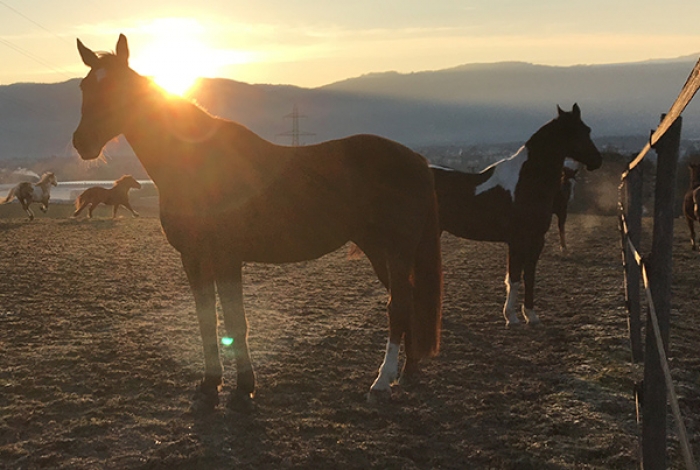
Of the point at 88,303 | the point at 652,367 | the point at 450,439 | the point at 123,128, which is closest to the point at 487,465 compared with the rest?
the point at 450,439

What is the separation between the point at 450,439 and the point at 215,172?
8.30 feet

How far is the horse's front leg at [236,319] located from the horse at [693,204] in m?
11.0

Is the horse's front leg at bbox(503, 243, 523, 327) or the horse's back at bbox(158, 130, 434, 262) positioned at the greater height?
the horse's back at bbox(158, 130, 434, 262)

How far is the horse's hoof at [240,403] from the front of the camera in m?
3.88

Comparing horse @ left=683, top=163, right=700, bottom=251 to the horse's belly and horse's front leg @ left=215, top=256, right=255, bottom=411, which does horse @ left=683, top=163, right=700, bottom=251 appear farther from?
horse's front leg @ left=215, top=256, right=255, bottom=411

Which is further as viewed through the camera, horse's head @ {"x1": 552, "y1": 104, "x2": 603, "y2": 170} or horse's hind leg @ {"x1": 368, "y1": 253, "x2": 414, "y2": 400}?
horse's head @ {"x1": 552, "y1": 104, "x2": 603, "y2": 170}

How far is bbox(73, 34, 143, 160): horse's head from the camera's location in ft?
12.7

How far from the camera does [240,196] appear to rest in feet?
13.0

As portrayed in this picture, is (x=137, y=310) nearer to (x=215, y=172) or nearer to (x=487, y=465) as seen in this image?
(x=215, y=172)

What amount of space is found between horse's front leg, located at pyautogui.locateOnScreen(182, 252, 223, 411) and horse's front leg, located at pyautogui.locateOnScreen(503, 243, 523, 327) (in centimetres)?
354

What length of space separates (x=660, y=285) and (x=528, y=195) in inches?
163

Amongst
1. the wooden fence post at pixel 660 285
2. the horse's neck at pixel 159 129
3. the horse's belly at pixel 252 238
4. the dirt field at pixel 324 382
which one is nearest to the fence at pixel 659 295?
the wooden fence post at pixel 660 285

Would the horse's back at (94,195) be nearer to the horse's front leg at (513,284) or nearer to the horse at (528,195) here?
the horse at (528,195)

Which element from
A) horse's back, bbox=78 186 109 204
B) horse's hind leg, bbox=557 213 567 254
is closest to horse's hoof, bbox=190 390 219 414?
horse's hind leg, bbox=557 213 567 254
